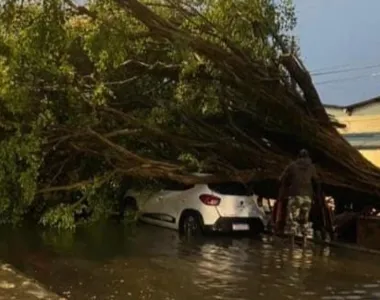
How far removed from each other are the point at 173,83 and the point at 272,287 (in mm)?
7310

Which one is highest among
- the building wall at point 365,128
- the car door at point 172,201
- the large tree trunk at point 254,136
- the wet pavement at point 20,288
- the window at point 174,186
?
the building wall at point 365,128

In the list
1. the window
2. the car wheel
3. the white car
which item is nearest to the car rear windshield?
the white car

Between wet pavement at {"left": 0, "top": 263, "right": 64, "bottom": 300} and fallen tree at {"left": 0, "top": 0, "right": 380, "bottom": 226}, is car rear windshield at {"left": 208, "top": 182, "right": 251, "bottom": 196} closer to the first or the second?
fallen tree at {"left": 0, "top": 0, "right": 380, "bottom": 226}

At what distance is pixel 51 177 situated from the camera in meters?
17.7

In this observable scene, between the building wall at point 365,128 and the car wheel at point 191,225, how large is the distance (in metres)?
12.5

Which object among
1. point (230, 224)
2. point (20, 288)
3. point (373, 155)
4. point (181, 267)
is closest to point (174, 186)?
point (230, 224)

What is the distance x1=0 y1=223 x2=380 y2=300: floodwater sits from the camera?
394 inches

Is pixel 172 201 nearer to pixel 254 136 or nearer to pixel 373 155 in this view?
pixel 254 136

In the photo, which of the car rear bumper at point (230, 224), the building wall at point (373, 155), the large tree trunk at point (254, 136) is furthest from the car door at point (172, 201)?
the building wall at point (373, 155)

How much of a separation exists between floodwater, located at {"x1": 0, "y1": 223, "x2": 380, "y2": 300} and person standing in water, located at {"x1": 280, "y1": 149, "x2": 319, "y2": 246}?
535mm

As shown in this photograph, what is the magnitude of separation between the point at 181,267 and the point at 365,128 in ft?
70.6

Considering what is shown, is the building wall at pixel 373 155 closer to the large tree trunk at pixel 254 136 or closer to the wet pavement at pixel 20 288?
the large tree trunk at pixel 254 136

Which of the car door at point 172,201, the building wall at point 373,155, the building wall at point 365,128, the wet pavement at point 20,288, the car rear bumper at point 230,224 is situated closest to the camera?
the wet pavement at point 20,288

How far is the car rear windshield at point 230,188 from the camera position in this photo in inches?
662
